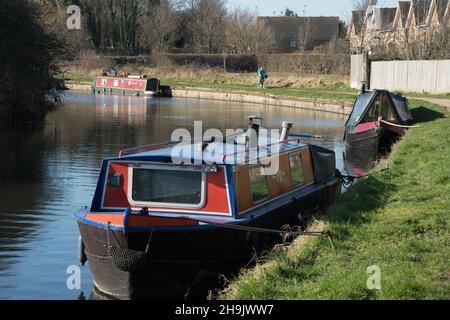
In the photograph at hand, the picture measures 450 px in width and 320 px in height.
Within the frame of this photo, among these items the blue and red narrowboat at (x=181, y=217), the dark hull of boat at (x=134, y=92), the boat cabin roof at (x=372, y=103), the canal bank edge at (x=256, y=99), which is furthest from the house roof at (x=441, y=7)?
the blue and red narrowboat at (x=181, y=217)

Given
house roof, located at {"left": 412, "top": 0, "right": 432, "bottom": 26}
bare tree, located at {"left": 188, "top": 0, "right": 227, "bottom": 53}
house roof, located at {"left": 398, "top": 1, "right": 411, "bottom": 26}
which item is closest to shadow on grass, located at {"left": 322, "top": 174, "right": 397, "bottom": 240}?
house roof, located at {"left": 412, "top": 0, "right": 432, "bottom": 26}

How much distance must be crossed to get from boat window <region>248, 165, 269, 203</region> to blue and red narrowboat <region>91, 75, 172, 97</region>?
1565 inches

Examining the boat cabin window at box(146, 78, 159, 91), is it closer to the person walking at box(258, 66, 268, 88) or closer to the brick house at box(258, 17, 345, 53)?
the person walking at box(258, 66, 268, 88)

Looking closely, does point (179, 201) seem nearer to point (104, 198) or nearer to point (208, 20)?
point (104, 198)

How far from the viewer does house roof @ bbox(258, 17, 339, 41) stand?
9294 cm

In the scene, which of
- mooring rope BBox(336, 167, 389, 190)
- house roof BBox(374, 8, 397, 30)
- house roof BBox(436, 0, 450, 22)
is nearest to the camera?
mooring rope BBox(336, 167, 389, 190)

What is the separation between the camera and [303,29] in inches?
3302

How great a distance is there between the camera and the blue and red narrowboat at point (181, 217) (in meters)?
8.57

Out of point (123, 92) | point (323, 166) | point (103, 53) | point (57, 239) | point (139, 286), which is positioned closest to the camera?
point (139, 286)

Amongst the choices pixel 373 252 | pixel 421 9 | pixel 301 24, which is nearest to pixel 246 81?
pixel 421 9

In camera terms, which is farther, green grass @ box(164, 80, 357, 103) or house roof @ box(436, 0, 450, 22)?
house roof @ box(436, 0, 450, 22)

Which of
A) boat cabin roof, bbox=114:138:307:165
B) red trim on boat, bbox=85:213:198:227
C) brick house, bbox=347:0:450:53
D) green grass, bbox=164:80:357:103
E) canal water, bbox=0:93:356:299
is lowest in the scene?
canal water, bbox=0:93:356:299

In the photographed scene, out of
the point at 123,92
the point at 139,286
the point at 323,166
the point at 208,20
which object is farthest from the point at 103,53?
the point at 139,286
